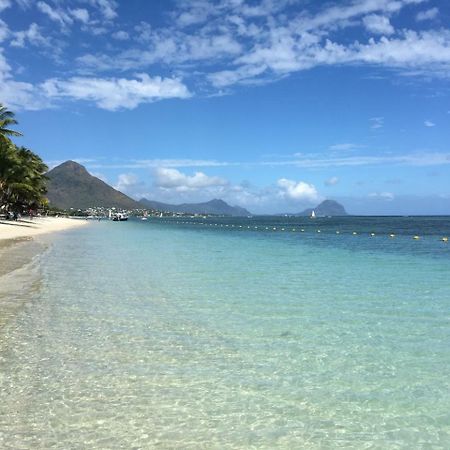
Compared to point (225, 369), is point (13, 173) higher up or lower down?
higher up

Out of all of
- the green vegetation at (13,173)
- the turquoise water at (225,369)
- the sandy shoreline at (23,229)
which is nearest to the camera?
the turquoise water at (225,369)

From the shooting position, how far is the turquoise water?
567 centimetres

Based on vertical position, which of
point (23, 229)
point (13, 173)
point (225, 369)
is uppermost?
point (13, 173)

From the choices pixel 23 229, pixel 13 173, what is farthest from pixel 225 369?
pixel 13 173

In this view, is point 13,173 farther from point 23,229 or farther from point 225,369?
point 225,369

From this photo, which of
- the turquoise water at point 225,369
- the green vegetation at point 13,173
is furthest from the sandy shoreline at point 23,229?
the turquoise water at point 225,369

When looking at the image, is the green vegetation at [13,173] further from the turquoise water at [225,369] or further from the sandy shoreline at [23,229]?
the turquoise water at [225,369]

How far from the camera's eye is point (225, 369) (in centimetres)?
792

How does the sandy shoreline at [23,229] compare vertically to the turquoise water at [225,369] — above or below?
above

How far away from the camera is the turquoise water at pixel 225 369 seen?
5.67m

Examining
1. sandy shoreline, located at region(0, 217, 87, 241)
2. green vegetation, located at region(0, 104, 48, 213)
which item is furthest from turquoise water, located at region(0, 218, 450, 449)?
green vegetation, located at region(0, 104, 48, 213)

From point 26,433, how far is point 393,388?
509 cm

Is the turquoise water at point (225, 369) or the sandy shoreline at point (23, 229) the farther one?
the sandy shoreline at point (23, 229)

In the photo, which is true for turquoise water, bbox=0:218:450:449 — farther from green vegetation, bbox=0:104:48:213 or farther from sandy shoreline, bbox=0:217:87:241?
green vegetation, bbox=0:104:48:213
